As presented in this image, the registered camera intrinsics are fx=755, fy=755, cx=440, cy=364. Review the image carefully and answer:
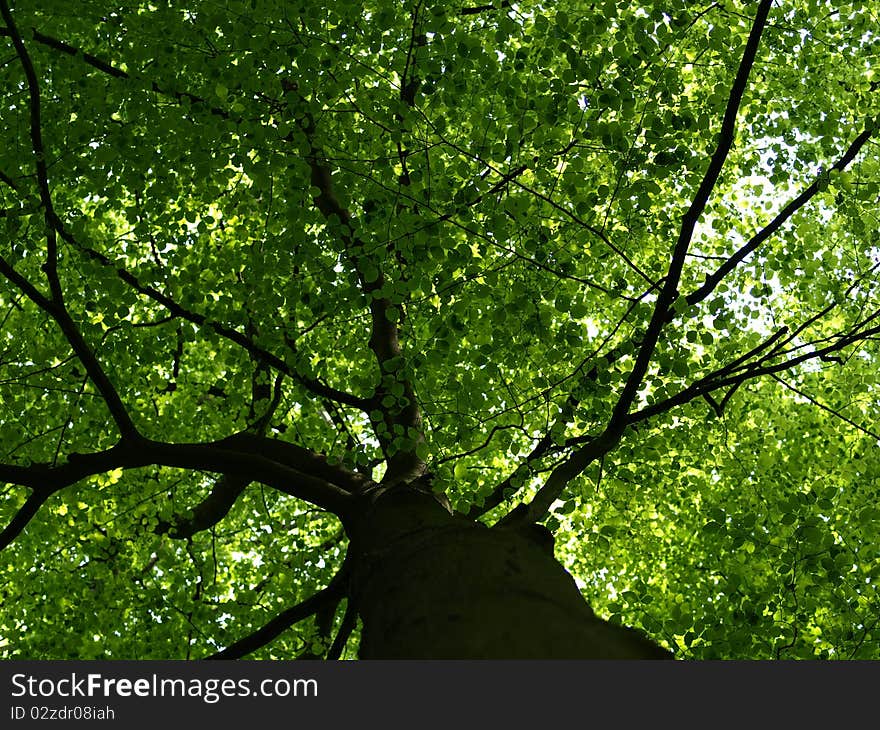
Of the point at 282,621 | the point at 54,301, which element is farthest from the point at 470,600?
the point at 54,301

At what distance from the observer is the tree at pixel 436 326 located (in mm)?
5016

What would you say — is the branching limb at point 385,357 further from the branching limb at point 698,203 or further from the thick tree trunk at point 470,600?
the branching limb at point 698,203

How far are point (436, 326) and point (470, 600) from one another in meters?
2.97

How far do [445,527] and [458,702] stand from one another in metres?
1.41

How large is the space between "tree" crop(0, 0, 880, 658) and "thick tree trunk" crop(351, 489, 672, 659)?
0.07 ft

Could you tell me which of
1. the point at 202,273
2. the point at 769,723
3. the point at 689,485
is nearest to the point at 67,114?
the point at 202,273

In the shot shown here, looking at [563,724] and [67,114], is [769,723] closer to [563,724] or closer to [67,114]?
[563,724]

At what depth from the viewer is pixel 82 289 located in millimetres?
9453

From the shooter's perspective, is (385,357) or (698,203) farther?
(385,357)

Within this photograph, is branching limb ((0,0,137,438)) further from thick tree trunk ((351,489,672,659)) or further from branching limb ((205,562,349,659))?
thick tree trunk ((351,489,672,659))

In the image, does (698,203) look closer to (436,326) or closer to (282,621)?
(436,326)

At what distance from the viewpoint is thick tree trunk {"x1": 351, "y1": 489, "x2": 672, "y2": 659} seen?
3.03 m

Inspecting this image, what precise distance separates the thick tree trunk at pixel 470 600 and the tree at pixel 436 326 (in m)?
0.02

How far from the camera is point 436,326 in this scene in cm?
602
